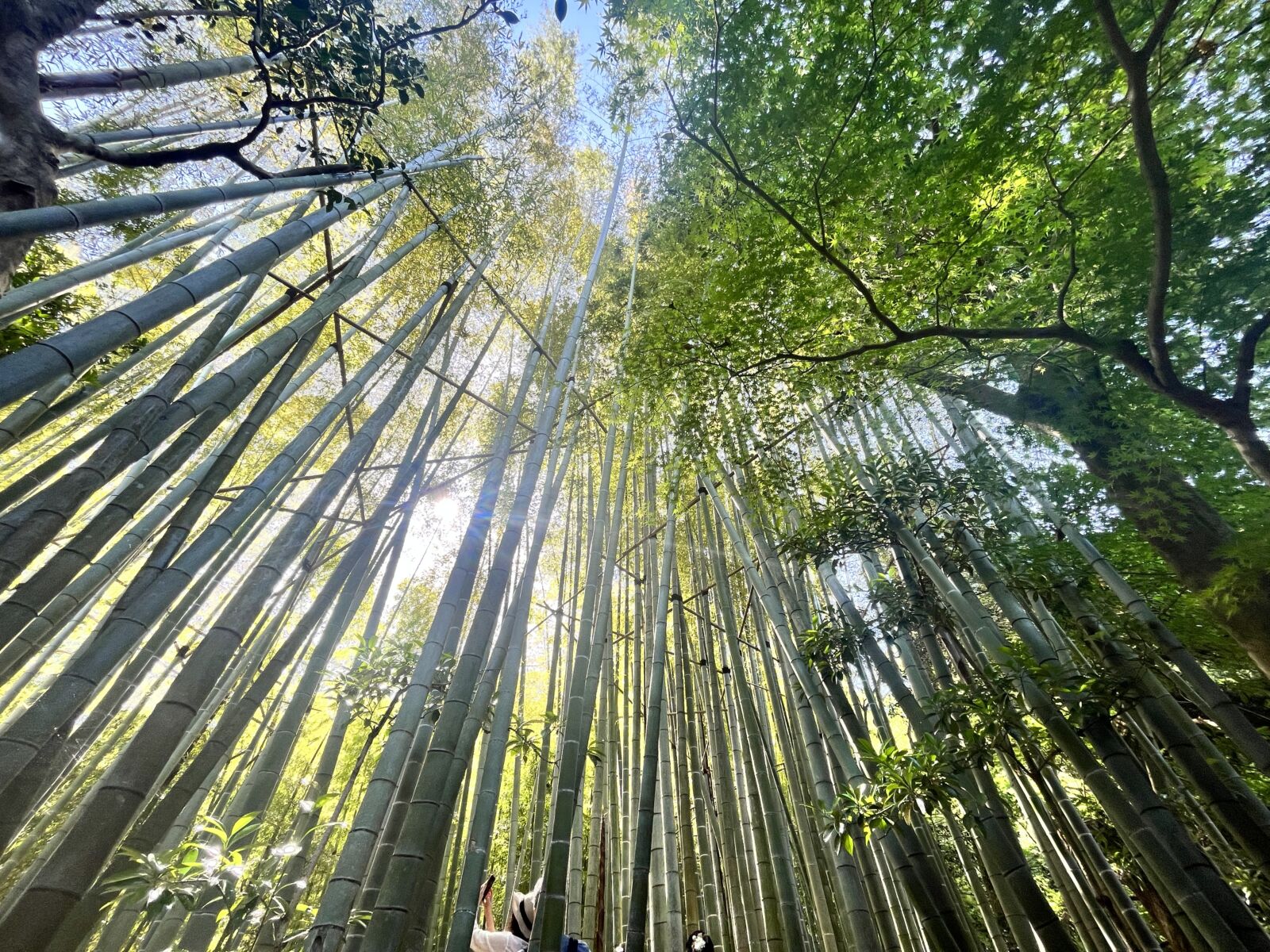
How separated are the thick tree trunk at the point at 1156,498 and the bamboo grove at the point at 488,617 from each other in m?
0.26

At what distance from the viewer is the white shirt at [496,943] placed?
94.7 inches

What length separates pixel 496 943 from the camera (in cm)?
243

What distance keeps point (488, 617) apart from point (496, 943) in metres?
1.78

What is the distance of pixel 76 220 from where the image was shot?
1.50 meters

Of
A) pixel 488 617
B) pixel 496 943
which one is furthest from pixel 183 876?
pixel 496 943

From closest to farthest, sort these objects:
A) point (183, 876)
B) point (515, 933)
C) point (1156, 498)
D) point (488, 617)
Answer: point (183, 876), point (488, 617), point (515, 933), point (1156, 498)

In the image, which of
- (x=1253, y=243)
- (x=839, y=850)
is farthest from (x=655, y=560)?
(x=1253, y=243)

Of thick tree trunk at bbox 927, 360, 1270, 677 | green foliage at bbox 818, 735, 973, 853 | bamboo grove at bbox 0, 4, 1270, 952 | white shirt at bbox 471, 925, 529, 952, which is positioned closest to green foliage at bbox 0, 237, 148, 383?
bamboo grove at bbox 0, 4, 1270, 952

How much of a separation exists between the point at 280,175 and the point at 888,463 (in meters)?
3.08

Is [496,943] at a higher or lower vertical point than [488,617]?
lower

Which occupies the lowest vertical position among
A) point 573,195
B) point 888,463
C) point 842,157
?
point 888,463

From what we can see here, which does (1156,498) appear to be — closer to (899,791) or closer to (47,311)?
(899,791)

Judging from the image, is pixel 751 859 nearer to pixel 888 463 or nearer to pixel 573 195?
pixel 888 463

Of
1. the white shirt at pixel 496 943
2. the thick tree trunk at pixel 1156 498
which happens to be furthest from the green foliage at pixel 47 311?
the thick tree trunk at pixel 1156 498
